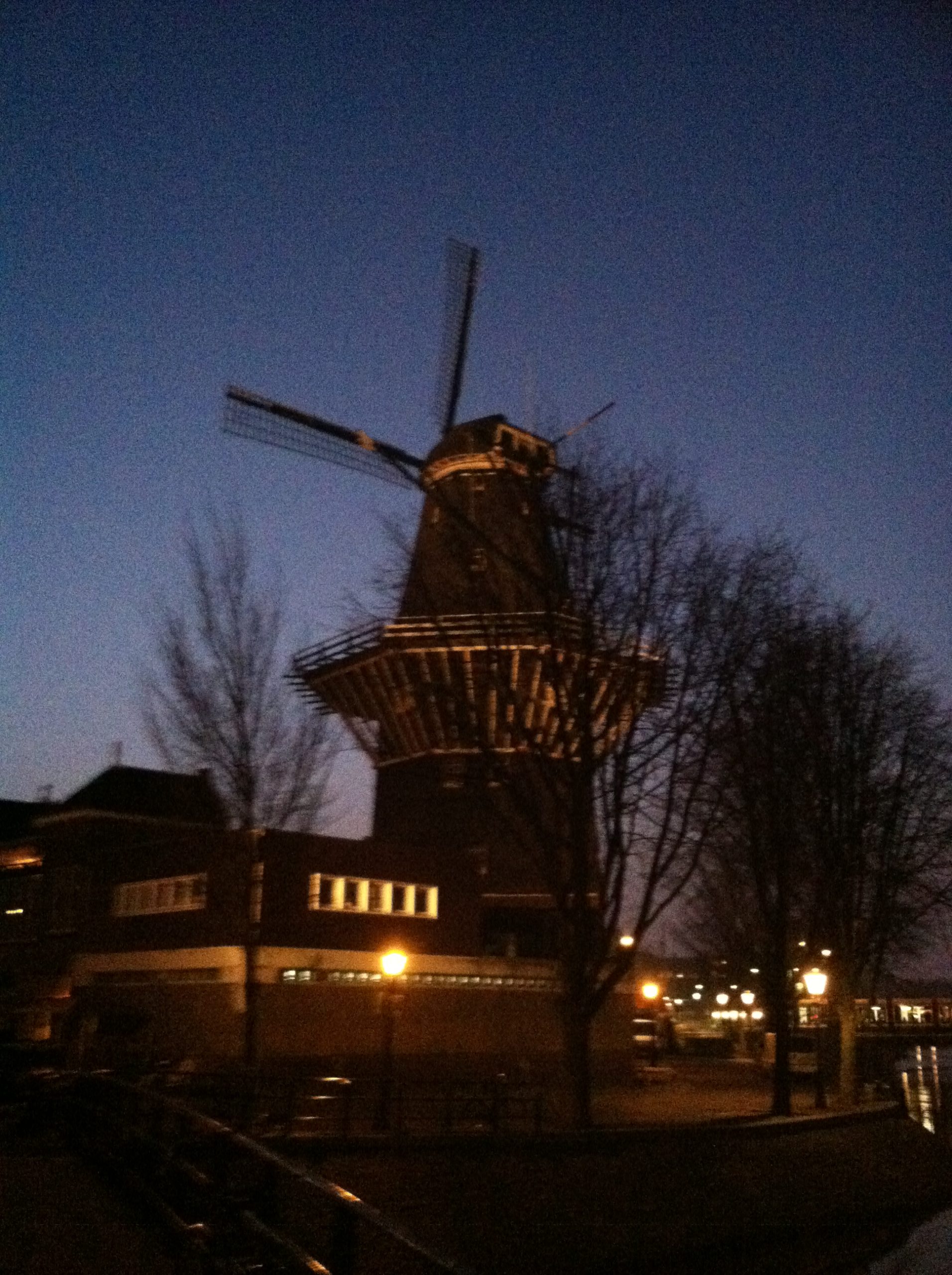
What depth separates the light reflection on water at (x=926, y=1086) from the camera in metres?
29.9

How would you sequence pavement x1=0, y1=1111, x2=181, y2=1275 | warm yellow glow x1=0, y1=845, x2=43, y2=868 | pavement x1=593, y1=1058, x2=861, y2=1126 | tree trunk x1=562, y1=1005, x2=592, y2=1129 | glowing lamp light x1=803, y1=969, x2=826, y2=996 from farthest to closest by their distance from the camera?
warm yellow glow x1=0, y1=845, x2=43, y2=868 < glowing lamp light x1=803, y1=969, x2=826, y2=996 < pavement x1=593, y1=1058, x2=861, y2=1126 < tree trunk x1=562, y1=1005, x2=592, y2=1129 < pavement x1=0, y1=1111, x2=181, y2=1275

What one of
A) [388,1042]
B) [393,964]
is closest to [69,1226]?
[388,1042]

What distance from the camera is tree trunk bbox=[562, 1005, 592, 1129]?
20.0 m

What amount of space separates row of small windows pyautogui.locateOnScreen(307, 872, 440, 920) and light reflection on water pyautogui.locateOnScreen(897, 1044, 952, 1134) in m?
12.9

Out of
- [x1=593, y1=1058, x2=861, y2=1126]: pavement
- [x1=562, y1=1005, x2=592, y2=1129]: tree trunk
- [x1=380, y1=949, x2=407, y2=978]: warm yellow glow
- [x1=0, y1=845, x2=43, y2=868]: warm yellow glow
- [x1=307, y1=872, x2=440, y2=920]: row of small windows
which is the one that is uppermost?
[x1=0, y1=845, x2=43, y2=868]: warm yellow glow

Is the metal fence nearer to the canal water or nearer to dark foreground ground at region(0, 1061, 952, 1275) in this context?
dark foreground ground at region(0, 1061, 952, 1275)

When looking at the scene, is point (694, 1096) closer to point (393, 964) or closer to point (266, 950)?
point (266, 950)

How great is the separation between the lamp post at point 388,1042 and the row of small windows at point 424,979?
7385 millimetres

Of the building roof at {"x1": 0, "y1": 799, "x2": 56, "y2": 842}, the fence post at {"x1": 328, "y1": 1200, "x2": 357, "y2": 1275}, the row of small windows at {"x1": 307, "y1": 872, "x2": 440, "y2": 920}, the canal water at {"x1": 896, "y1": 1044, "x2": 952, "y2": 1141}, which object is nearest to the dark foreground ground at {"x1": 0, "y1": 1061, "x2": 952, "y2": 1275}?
the fence post at {"x1": 328, "y1": 1200, "x2": 357, "y2": 1275}

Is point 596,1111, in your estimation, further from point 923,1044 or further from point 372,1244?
point 923,1044

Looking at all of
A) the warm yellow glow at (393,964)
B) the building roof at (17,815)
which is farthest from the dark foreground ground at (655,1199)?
the building roof at (17,815)

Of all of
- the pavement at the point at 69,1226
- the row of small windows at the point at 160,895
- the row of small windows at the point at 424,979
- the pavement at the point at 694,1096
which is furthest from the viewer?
→ the row of small windows at the point at 160,895

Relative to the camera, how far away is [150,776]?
46.9 m

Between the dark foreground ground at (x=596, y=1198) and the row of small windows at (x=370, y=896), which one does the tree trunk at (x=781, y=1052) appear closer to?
the dark foreground ground at (x=596, y=1198)
